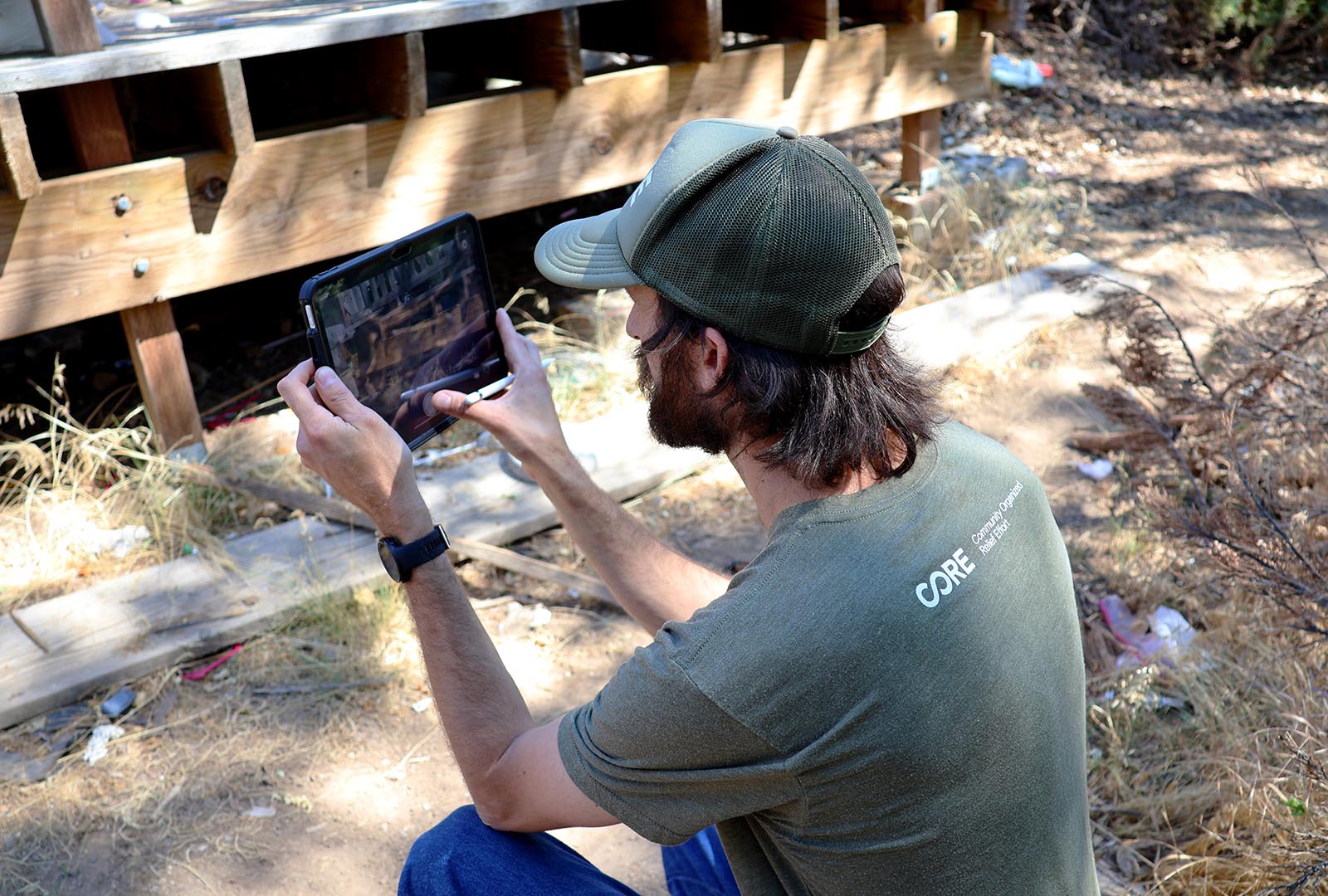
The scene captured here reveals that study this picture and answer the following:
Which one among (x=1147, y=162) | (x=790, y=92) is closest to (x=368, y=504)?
(x=790, y=92)

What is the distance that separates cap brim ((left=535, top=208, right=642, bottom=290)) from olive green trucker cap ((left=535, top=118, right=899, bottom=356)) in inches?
4.5

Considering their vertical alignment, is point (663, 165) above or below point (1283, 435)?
above

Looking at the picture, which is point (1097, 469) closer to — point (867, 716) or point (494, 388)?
point (494, 388)

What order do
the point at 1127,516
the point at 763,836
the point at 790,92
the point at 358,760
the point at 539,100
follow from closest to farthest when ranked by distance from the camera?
the point at 763,836 < the point at 358,760 < the point at 1127,516 < the point at 539,100 < the point at 790,92

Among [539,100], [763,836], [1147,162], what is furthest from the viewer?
[1147,162]

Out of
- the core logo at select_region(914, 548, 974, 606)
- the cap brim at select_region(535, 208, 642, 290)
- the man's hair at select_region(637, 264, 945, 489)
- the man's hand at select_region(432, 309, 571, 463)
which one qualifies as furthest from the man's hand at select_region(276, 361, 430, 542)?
the core logo at select_region(914, 548, 974, 606)

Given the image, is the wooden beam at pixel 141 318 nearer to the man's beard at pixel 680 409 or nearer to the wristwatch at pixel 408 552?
the wristwatch at pixel 408 552

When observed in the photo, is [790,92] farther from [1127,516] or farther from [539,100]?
[1127,516]

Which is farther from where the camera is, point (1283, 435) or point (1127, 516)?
point (1127, 516)

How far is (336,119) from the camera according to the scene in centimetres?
359

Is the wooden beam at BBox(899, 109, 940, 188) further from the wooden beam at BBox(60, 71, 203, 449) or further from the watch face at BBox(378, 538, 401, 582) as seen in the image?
the watch face at BBox(378, 538, 401, 582)

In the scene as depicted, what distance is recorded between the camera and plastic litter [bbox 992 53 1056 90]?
24.9 feet

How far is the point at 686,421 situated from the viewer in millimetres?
1570

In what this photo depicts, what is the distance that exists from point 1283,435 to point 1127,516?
1.62 ft
